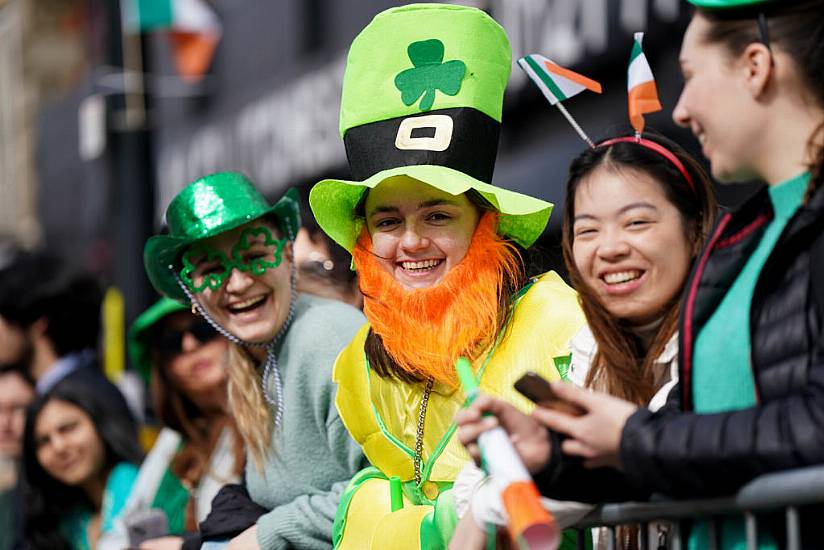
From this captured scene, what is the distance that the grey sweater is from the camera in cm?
396

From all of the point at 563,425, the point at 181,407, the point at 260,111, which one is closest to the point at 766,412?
the point at 563,425

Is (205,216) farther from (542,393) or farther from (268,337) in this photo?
(542,393)

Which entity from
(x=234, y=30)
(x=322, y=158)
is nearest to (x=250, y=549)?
(x=322, y=158)

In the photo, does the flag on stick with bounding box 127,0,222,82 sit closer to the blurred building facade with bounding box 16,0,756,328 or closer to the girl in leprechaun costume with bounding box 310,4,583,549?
the blurred building facade with bounding box 16,0,756,328

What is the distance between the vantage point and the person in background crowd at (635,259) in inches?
122

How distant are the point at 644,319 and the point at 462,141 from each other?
2.18 ft

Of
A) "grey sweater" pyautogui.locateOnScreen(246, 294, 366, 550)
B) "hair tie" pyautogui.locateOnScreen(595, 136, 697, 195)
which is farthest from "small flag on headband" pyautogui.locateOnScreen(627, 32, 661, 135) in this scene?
"grey sweater" pyautogui.locateOnScreen(246, 294, 366, 550)

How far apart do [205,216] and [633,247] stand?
1.57m

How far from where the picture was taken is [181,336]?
18.7 ft

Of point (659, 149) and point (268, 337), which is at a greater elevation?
point (659, 149)

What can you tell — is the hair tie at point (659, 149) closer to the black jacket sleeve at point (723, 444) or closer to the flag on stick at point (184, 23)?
the black jacket sleeve at point (723, 444)

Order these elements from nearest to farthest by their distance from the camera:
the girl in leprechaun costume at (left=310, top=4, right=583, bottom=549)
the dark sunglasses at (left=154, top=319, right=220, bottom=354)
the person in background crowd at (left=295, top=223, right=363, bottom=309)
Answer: the girl in leprechaun costume at (left=310, top=4, right=583, bottom=549) → the person in background crowd at (left=295, top=223, right=363, bottom=309) → the dark sunglasses at (left=154, top=319, right=220, bottom=354)

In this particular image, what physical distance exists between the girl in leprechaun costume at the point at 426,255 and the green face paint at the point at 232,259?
0.65 meters

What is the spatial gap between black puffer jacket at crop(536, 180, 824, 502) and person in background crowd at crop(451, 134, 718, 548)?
28.6 inches
